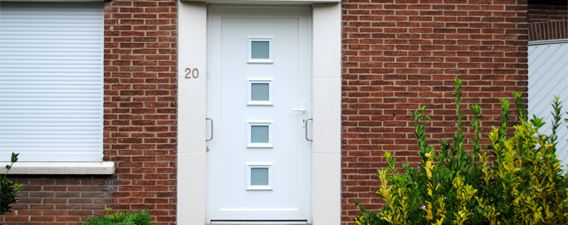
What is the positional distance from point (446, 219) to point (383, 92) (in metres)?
4.82

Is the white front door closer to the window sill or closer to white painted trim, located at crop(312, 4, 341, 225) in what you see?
white painted trim, located at crop(312, 4, 341, 225)

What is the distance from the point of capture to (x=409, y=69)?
8.52 meters

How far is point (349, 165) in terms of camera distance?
27.8 feet

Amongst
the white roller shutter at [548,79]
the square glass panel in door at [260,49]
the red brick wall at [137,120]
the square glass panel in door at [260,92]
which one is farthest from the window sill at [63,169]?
the white roller shutter at [548,79]

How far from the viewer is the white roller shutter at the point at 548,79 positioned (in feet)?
30.1

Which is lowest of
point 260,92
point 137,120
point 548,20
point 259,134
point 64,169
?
point 64,169

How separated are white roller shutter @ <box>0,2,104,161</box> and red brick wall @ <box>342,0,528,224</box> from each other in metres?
2.64

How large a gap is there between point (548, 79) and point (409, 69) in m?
1.90

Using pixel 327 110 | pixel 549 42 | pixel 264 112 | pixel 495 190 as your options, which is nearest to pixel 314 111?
pixel 327 110

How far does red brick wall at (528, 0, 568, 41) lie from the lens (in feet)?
30.0

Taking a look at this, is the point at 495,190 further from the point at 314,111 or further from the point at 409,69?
the point at 409,69

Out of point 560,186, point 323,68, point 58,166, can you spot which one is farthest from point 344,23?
point 560,186

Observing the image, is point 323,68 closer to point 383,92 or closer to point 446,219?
point 383,92

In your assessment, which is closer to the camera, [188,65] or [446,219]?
[446,219]
